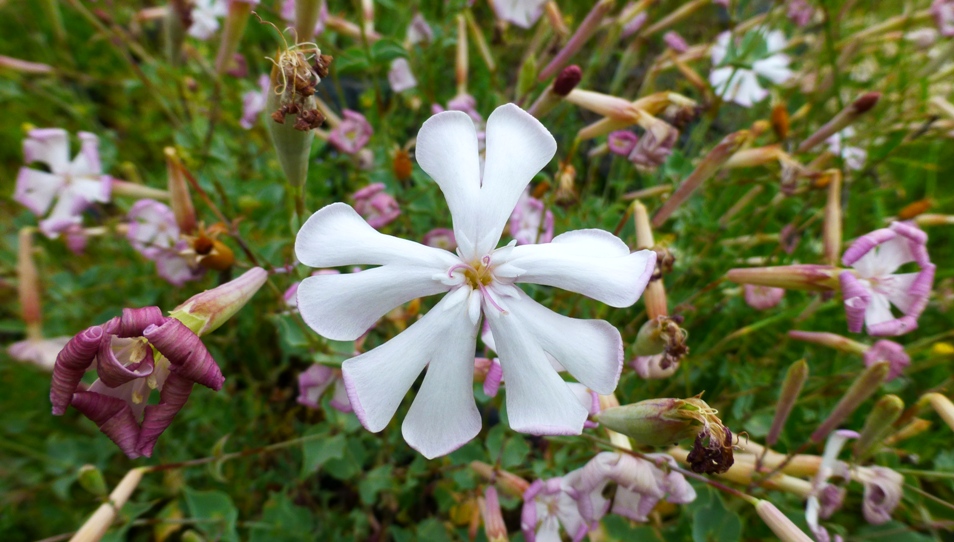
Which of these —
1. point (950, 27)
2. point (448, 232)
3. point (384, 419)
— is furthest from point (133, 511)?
point (950, 27)

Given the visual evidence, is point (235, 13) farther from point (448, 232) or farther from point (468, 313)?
point (468, 313)

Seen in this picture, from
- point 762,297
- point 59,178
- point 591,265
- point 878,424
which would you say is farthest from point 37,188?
point 878,424

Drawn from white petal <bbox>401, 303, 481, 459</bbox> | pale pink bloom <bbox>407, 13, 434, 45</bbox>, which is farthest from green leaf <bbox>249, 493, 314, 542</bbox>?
pale pink bloom <bbox>407, 13, 434, 45</bbox>

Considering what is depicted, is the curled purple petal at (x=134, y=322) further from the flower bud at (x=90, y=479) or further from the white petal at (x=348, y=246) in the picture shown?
the flower bud at (x=90, y=479)

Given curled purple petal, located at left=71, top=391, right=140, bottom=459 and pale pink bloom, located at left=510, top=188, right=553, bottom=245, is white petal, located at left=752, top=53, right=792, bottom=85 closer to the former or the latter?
pale pink bloom, located at left=510, top=188, right=553, bottom=245

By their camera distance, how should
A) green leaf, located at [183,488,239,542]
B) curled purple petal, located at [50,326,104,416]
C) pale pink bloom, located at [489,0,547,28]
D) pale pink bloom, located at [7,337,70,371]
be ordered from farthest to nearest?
pale pink bloom, located at [489,0,547,28] → pale pink bloom, located at [7,337,70,371] → green leaf, located at [183,488,239,542] → curled purple petal, located at [50,326,104,416]
